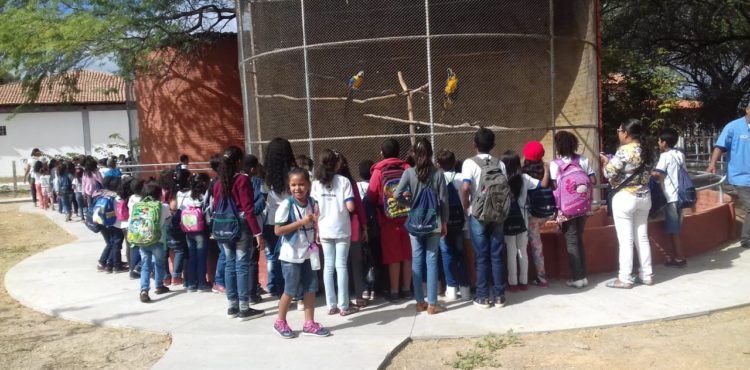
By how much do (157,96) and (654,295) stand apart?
44.2ft

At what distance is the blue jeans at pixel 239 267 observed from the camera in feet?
16.9

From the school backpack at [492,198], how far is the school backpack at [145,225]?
3.04 metres

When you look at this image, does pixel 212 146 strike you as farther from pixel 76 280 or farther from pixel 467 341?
pixel 467 341

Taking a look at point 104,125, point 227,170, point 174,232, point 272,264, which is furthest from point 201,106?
point 104,125

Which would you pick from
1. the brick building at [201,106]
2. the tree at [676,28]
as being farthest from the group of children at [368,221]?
the tree at [676,28]

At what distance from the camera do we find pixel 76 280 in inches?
285

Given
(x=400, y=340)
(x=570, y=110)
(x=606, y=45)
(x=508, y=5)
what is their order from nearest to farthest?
(x=400, y=340)
(x=570, y=110)
(x=508, y=5)
(x=606, y=45)

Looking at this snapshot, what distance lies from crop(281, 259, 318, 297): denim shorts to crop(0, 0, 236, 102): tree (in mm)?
7744

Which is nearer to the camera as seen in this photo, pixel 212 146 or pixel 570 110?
pixel 570 110

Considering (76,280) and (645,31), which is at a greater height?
(645,31)

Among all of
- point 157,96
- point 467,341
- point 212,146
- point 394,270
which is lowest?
point 467,341

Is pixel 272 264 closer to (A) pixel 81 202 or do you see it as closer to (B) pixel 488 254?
(B) pixel 488 254

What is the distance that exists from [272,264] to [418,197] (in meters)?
1.62

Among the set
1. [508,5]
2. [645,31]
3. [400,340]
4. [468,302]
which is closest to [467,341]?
[400,340]
